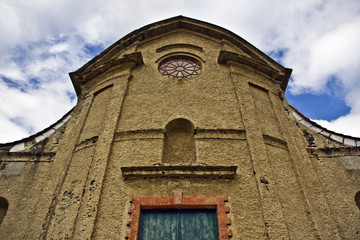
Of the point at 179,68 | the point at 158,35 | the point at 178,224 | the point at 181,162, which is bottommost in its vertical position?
the point at 178,224

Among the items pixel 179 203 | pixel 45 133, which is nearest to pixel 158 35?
pixel 45 133

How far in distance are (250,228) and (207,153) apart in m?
1.95

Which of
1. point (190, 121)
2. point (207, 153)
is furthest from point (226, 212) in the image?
point (190, 121)

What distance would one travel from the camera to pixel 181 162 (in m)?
6.64

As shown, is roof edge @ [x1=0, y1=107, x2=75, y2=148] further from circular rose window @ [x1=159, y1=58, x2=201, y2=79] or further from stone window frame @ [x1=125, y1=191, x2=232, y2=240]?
stone window frame @ [x1=125, y1=191, x2=232, y2=240]

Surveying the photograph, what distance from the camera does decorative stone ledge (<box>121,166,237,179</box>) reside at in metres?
5.71

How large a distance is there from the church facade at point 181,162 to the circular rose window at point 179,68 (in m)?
0.04

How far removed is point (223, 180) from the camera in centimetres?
569

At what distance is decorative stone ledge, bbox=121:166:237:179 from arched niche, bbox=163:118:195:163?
74cm

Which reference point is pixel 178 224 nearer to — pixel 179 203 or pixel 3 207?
pixel 179 203

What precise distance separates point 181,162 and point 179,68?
4.01m

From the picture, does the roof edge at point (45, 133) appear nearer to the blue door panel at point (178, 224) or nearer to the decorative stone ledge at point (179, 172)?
the decorative stone ledge at point (179, 172)

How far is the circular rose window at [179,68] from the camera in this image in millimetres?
8977

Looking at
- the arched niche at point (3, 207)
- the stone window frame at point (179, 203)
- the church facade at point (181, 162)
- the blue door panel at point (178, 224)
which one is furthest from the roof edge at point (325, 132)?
the arched niche at point (3, 207)
